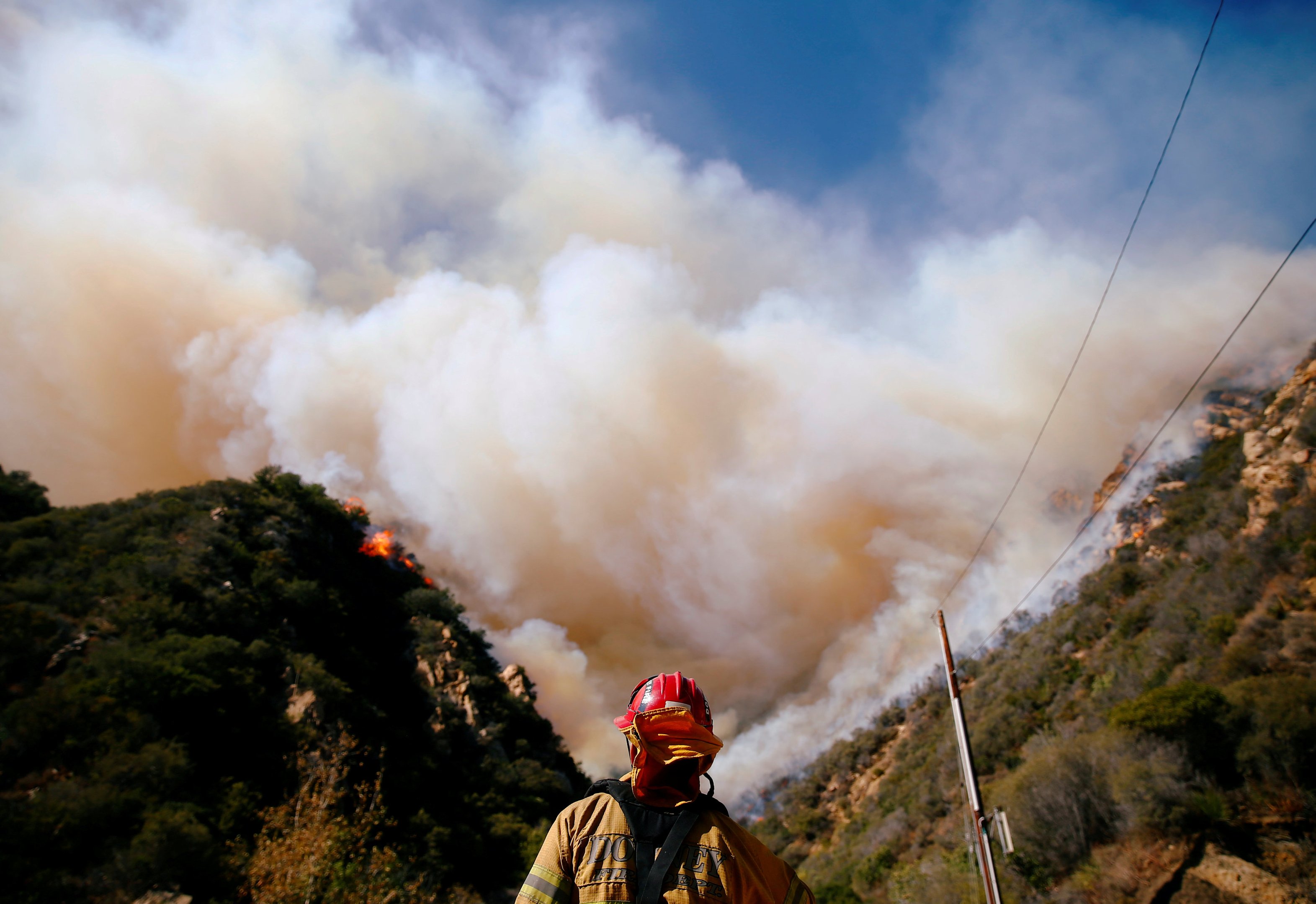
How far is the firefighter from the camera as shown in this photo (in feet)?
9.88

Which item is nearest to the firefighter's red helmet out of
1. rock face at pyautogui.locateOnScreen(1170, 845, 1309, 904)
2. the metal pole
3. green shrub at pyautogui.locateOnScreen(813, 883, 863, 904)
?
the metal pole

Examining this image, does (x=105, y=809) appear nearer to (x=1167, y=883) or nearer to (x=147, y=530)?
(x=147, y=530)

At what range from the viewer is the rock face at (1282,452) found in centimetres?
3609

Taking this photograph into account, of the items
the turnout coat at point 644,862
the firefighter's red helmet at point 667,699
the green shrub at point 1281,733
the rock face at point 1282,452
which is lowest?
the turnout coat at point 644,862

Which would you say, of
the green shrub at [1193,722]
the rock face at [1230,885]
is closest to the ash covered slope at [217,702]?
the rock face at [1230,885]

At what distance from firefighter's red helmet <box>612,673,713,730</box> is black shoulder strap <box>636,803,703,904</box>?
1.94 ft

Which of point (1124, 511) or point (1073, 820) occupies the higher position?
point (1124, 511)

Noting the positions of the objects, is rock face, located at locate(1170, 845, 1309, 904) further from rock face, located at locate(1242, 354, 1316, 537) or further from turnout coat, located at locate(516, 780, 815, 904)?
rock face, located at locate(1242, 354, 1316, 537)

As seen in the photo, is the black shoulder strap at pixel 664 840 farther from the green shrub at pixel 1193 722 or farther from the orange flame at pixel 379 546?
the orange flame at pixel 379 546

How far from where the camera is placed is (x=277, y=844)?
16078 millimetres

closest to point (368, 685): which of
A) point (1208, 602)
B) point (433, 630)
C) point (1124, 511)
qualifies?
point (433, 630)

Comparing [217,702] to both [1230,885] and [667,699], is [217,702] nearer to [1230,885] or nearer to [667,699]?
[667,699]

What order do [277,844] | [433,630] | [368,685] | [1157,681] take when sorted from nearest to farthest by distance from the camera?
[277,844]
[1157,681]
[368,685]
[433,630]

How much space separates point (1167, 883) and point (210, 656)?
40227mm
